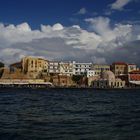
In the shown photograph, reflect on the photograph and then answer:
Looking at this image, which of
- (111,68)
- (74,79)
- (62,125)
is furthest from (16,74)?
(62,125)

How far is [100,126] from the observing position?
20.6m

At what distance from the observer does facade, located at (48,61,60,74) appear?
160m

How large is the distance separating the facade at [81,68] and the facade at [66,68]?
380 centimetres

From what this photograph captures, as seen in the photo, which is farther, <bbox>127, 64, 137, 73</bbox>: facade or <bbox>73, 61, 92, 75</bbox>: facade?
<bbox>127, 64, 137, 73</bbox>: facade

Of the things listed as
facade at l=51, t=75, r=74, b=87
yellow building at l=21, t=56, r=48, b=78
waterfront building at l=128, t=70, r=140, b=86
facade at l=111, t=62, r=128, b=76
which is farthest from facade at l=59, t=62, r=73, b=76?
waterfront building at l=128, t=70, r=140, b=86

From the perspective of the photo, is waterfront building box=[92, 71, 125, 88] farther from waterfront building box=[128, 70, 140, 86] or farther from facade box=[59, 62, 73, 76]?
facade box=[59, 62, 73, 76]

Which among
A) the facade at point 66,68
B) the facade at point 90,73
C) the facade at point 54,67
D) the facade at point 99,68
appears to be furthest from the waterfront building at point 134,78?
the facade at point 54,67

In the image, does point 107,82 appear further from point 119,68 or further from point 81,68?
point 119,68

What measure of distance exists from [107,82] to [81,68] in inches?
838

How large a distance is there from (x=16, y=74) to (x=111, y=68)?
46085mm

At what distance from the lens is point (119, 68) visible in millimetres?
173125

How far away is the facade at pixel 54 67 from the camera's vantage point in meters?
160

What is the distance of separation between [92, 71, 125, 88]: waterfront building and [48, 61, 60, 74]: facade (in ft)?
55.4

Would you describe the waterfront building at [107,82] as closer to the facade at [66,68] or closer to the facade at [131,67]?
the facade at [66,68]
